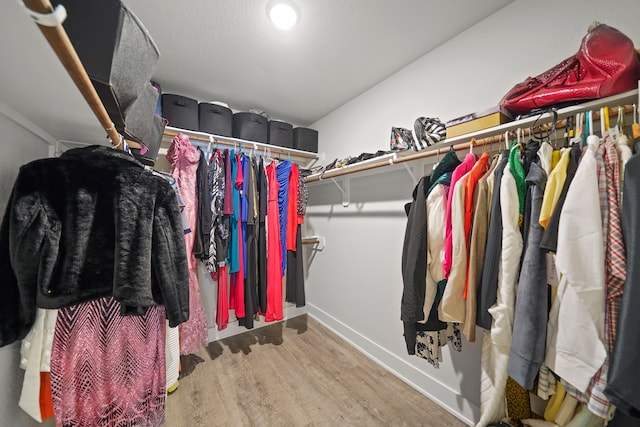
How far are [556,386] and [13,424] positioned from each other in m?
1.96

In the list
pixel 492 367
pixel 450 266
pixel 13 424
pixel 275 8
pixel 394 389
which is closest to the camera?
pixel 13 424

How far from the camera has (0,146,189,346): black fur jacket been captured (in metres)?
0.75

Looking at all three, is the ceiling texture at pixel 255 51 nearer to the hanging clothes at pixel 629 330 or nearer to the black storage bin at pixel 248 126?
the black storage bin at pixel 248 126

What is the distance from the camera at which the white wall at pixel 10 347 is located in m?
0.75

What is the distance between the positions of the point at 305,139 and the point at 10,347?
7.59 ft

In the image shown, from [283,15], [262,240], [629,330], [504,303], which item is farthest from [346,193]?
[629,330]

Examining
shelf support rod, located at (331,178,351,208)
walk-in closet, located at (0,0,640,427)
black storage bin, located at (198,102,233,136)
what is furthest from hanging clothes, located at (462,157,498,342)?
black storage bin, located at (198,102,233,136)

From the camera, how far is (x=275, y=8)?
116cm

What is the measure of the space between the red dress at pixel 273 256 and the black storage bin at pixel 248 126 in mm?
356

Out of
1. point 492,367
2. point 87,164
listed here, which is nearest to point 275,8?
point 87,164

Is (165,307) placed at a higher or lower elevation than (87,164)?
lower

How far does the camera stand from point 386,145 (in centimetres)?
181

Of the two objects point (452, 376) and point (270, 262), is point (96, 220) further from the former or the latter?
point (452, 376)

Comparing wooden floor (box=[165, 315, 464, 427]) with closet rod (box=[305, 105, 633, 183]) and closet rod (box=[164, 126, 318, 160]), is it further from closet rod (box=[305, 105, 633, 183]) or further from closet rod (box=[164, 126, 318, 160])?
closet rod (box=[164, 126, 318, 160])
